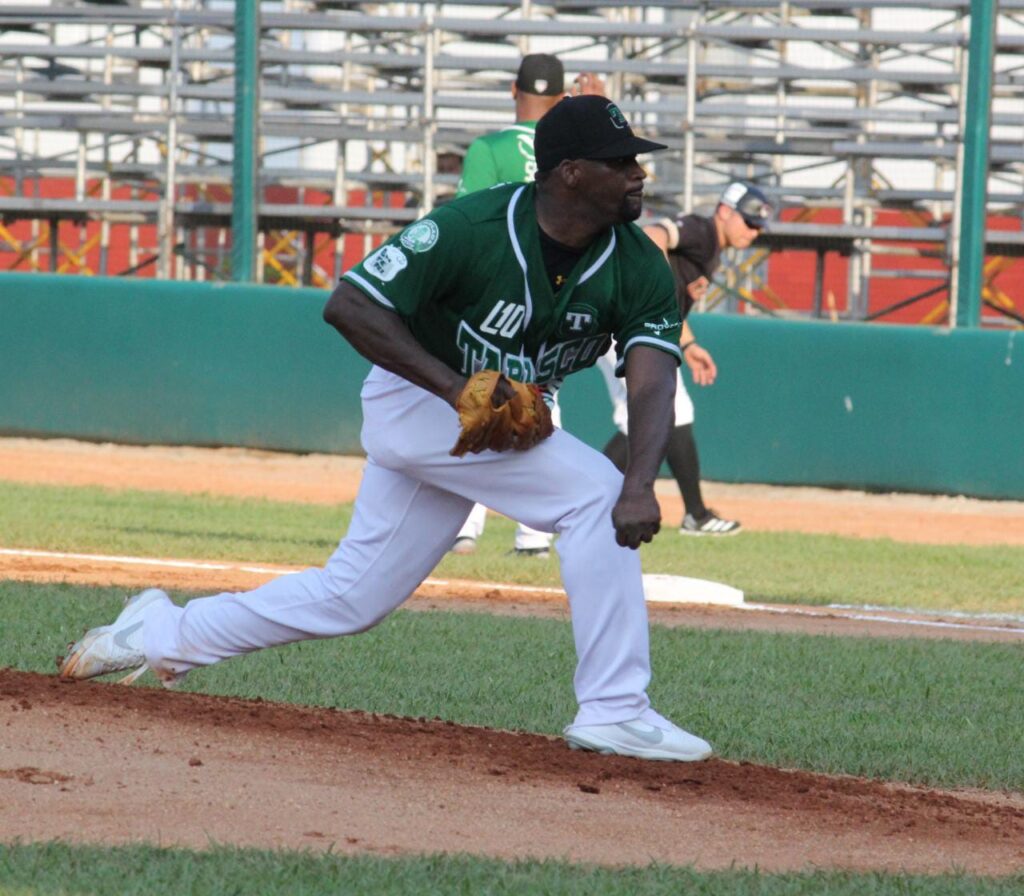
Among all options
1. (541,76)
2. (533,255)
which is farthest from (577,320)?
(541,76)

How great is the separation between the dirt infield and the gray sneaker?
19.4 ft

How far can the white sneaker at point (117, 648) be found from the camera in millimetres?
4961

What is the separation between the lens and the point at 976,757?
5117mm

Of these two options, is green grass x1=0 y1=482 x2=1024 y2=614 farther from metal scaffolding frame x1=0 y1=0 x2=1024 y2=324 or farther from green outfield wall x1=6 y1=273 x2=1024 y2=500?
metal scaffolding frame x1=0 y1=0 x2=1024 y2=324

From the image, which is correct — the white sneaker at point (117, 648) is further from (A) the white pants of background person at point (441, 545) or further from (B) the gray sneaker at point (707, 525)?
(B) the gray sneaker at point (707, 525)

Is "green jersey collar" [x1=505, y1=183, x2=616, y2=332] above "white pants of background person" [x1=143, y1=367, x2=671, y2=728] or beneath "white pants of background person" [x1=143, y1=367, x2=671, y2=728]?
above

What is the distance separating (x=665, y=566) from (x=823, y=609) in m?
1.24

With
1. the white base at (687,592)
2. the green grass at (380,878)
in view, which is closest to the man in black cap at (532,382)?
the green grass at (380,878)

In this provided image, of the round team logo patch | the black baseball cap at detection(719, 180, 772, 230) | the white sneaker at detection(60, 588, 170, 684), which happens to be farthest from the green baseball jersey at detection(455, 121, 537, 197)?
the round team logo patch

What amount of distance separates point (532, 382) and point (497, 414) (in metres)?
0.30

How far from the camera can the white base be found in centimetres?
823

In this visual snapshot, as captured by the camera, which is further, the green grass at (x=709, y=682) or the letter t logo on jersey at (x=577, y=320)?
the green grass at (x=709, y=682)

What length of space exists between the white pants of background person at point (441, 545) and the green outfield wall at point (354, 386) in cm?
870

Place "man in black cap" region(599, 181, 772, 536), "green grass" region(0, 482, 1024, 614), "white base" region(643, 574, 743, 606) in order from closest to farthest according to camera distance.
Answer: "white base" region(643, 574, 743, 606) → "green grass" region(0, 482, 1024, 614) → "man in black cap" region(599, 181, 772, 536)
